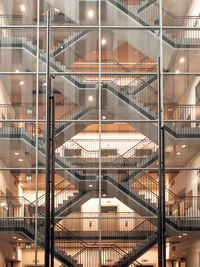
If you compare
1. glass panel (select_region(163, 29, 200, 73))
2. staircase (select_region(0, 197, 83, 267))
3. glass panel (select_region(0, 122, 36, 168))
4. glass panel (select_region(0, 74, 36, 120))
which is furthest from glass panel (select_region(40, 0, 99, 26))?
staircase (select_region(0, 197, 83, 267))

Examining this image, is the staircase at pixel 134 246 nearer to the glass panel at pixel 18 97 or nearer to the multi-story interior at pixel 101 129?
the multi-story interior at pixel 101 129

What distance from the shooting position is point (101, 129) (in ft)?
71.8

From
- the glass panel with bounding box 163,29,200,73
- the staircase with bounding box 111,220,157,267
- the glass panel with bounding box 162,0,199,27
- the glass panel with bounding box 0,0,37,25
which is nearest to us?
the staircase with bounding box 111,220,157,267

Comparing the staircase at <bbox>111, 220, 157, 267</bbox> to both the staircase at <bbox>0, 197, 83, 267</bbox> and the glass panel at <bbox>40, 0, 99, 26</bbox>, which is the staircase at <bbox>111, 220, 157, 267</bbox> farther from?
the glass panel at <bbox>40, 0, 99, 26</bbox>

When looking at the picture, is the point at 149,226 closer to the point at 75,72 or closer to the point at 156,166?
the point at 156,166

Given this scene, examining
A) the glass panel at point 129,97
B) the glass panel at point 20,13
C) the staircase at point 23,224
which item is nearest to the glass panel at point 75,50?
the glass panel at point 129,97

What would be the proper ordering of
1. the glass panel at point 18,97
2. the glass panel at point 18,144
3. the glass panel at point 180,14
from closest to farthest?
the glass panel at point 18,144 < the glass panel at point 18,97 < the glass panel at point 180,14

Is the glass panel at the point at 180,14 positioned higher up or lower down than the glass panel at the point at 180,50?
higher up

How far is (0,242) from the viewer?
2086cm

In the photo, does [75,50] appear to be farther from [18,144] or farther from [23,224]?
[23,224]

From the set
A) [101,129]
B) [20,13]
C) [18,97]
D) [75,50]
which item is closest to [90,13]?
[75,50]

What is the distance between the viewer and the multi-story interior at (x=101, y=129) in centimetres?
2095

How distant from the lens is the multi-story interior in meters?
21.0

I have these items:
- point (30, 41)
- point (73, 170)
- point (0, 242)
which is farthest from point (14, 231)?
point (30, 41)
